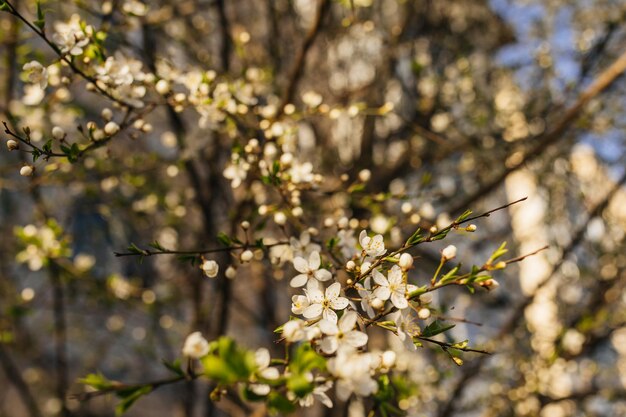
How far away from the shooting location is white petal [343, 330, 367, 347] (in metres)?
1.30

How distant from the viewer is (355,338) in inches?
51.5

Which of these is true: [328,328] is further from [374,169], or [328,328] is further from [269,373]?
[374,169]

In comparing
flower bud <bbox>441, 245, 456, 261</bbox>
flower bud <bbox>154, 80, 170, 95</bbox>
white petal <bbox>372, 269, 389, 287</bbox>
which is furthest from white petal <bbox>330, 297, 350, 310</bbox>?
flower bud <bbox>154, 80, 170, 95</bbox>

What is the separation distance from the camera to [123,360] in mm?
7500

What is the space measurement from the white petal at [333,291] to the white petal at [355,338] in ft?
0.52

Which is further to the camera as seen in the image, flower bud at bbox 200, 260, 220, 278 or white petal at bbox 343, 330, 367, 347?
flower bud at bbox 200, 260, 220, 278

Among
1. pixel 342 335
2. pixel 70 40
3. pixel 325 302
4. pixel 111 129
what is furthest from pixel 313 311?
pixel 70 40

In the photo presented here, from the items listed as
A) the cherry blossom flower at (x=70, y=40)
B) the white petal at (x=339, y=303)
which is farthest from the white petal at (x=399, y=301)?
the cherry blossom flower at (x=70, y=40)

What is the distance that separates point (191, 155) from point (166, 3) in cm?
200

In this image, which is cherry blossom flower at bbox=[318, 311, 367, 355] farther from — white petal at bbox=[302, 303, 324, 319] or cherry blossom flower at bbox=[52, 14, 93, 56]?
cherry blossom flower at bbox=[52, 14, 93, 56]

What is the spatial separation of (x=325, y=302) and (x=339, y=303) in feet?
0.16

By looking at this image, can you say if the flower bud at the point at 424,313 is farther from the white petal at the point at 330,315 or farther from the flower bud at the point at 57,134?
the flower bud at the point at 57,134

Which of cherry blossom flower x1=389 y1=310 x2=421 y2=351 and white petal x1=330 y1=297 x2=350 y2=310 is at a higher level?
white petal x1=330 y1=297 x2=350 y2=310

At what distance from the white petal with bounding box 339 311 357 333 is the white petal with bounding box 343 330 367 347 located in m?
0.02
